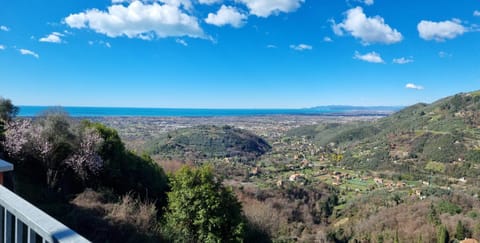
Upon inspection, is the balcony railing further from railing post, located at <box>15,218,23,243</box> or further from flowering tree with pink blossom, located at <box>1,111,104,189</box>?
flowering tree with pink blossom, located at <box>1,111,104,189</box>

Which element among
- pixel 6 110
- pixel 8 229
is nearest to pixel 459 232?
pixel 6 110

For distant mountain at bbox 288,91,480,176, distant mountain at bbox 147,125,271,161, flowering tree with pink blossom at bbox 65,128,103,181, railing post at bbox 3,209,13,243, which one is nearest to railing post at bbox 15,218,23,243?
railing post at bbox 3,209,13,243

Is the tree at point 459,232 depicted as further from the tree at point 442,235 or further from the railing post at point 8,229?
the railing post at point 8,229

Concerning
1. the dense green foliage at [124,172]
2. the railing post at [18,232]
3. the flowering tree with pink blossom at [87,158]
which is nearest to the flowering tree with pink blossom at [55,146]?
the flowering tree with pink blossom at [87,158]

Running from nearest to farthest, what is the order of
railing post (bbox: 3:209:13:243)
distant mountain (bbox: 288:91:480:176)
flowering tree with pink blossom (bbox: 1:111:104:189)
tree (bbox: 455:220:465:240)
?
1. railing post (bbox: 3:209:13:243)
2. flowering tree with pink blossom (bbox: 1:111:104:189)
3. tree (bbox: 455:220:465:240)
4. distant mountain (bbox: 288:91:480:176)

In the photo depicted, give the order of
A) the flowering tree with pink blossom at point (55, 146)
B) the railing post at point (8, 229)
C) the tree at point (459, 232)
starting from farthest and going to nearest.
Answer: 1. the tree at point (459, 232)
2. the flowering tree with pink blossom at point (55, 146)
3. the railing post at point (8, 229)

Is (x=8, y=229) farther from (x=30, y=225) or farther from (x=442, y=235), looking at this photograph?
(x=442, y=235)

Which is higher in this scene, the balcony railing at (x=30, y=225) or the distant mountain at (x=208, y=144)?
the balcony railing at (x=30, y=225)
